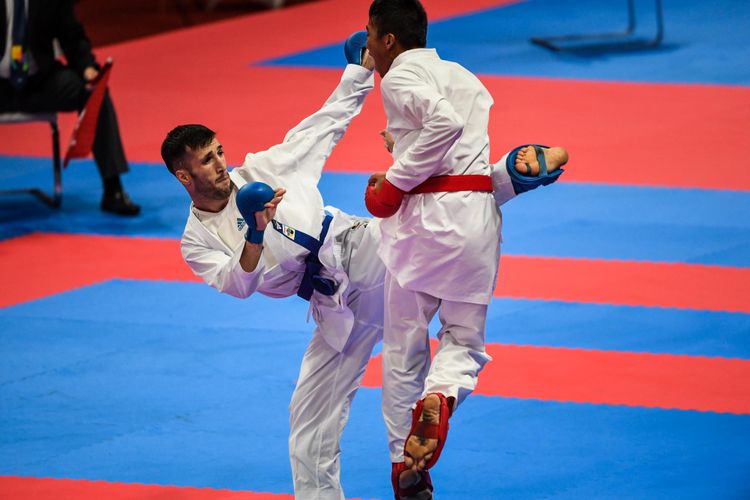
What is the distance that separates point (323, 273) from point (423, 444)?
82cm

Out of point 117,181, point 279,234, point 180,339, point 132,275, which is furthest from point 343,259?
point 117,181

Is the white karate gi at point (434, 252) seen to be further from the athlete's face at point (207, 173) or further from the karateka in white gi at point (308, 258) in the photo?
the athlete's face at point (207, 173)

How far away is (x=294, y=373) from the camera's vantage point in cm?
591

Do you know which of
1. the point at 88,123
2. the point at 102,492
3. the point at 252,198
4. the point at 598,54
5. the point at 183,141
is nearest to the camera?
the point at 252,198

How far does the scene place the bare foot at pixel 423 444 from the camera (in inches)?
146

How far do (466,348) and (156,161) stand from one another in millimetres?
6335

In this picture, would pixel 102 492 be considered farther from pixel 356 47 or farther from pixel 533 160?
pixel 533 160

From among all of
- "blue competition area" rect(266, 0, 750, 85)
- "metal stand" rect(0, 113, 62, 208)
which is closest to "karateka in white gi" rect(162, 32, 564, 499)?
"metal stand" rect(0, 113, 62, 208)

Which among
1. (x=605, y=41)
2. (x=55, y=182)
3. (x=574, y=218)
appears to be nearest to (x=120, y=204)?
(x=55, y=182)

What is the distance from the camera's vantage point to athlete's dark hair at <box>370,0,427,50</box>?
405 centimetres

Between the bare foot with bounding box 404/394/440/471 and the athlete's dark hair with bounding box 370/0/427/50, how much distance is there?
1184mm

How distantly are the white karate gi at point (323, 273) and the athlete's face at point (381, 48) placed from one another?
50 cm

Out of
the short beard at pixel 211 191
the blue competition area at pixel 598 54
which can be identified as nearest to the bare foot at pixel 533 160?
the short beard at pixel 211 191

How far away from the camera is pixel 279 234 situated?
4207 mm
